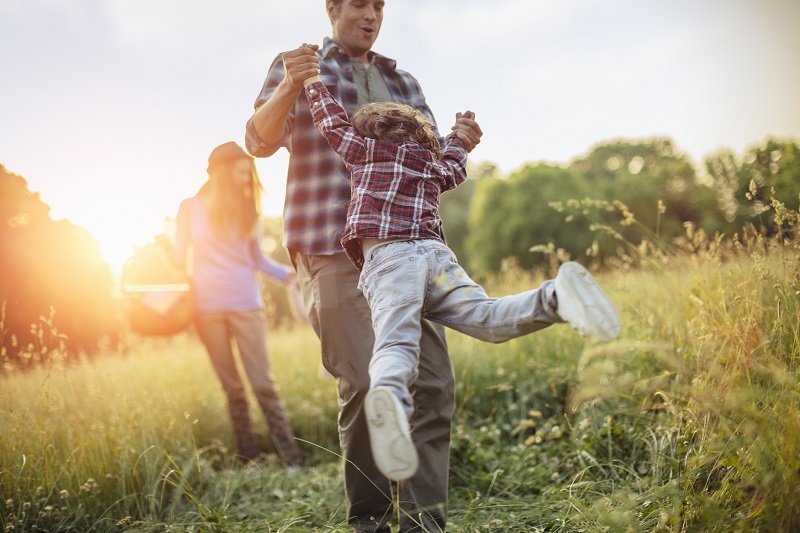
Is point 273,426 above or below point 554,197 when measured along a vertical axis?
below

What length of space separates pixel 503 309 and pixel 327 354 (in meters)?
0.86

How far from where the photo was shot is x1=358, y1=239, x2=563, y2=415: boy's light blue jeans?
5.41ft

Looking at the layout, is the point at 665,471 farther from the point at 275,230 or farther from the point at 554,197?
A: the point at 554,197

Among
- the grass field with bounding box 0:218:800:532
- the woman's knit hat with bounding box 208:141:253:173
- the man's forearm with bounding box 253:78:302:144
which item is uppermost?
the woman's knit hat with bounding box 208:141:253:173

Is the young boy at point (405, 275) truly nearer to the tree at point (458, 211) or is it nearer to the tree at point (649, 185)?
the tree at point (649, 185)

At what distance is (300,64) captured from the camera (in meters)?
2.05

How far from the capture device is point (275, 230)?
523 inches

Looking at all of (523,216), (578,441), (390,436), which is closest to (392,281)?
(390,436)

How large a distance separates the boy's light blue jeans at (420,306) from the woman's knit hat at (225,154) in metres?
2.61

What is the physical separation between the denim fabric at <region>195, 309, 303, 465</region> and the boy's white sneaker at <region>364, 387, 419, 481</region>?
2657 millimetres

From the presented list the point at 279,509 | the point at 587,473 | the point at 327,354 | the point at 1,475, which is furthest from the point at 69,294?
the point at 587,473

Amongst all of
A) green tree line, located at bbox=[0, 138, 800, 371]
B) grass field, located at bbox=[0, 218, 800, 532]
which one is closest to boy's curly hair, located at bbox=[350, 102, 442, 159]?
grass field, located at bbox=[0, 218, 800, 532]

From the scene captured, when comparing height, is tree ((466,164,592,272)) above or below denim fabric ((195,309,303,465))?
Result: above

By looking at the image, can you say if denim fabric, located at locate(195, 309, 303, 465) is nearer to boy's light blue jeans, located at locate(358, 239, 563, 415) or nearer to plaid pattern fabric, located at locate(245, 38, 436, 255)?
plaid pattern fabric, located at locate(245, 38, 436, 255)
